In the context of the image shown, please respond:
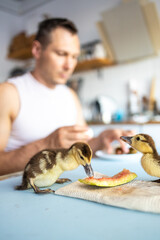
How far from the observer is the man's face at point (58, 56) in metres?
1.57

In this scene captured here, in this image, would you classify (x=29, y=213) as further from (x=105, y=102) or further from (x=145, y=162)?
(x=105, y=102)

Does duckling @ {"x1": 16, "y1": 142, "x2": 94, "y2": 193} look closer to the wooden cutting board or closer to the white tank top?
the wooden cutting board

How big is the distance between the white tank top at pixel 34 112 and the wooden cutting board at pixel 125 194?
97 centimetres

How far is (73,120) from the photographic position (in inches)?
74.7

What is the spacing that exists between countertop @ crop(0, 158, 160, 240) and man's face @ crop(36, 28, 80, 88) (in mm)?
1144

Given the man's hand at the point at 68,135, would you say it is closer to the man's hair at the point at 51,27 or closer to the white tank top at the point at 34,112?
the white tank top at the point at 34,112

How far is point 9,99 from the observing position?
141 cm

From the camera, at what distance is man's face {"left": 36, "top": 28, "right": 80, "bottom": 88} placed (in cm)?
157

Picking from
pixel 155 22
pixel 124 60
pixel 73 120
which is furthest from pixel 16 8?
pixel 73 120

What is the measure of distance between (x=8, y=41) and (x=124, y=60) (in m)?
2.70

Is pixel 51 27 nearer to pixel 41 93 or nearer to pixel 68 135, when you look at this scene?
pixel 41 93

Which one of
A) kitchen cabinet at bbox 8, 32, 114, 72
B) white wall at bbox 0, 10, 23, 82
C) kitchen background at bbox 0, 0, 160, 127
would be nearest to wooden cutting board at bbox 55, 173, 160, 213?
kitchen background at bbox 0, 0, 160, 127

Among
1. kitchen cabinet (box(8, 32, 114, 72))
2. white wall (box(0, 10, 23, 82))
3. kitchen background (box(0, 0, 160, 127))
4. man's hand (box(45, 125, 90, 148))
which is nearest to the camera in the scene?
man's hand (box(45, 125, 90, 148))

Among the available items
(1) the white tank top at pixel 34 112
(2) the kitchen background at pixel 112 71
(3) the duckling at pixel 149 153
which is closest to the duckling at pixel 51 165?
(3) the duckling at pixel 149 153
